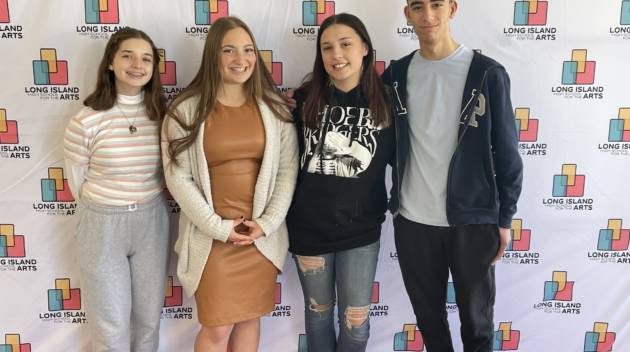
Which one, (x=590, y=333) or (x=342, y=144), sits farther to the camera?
(x=590, y=333)

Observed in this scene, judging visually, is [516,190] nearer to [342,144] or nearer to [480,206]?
[480,206]

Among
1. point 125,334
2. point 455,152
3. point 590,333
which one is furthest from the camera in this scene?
point 590,333

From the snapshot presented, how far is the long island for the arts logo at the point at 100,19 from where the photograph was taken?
81.0 inches

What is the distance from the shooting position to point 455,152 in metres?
1.71

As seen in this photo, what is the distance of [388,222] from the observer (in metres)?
2.26

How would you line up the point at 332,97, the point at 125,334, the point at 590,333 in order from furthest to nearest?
the point at 590,333, the point at 125,334, the point at 332,97

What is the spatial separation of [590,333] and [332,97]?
171 centimetres

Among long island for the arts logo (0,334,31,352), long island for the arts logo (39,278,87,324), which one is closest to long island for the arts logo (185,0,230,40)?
long island for the arts logo (39,278,87,324)

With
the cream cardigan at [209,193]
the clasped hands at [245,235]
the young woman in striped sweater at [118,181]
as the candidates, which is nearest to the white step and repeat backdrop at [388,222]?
the young woman in striped sweater at [118,181]

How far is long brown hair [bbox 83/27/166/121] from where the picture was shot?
1.89 metres

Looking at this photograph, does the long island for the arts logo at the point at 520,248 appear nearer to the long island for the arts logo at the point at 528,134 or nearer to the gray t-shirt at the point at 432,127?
the long island for the arts logo at the point at 528,134

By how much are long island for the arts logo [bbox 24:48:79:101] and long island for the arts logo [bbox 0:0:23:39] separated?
11cm

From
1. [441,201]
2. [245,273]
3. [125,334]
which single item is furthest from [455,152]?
[125,334]

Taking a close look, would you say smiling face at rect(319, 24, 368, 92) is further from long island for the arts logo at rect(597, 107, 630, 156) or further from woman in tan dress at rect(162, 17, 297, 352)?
long island for the arts logo at rect(597, 107, 630, 156)
